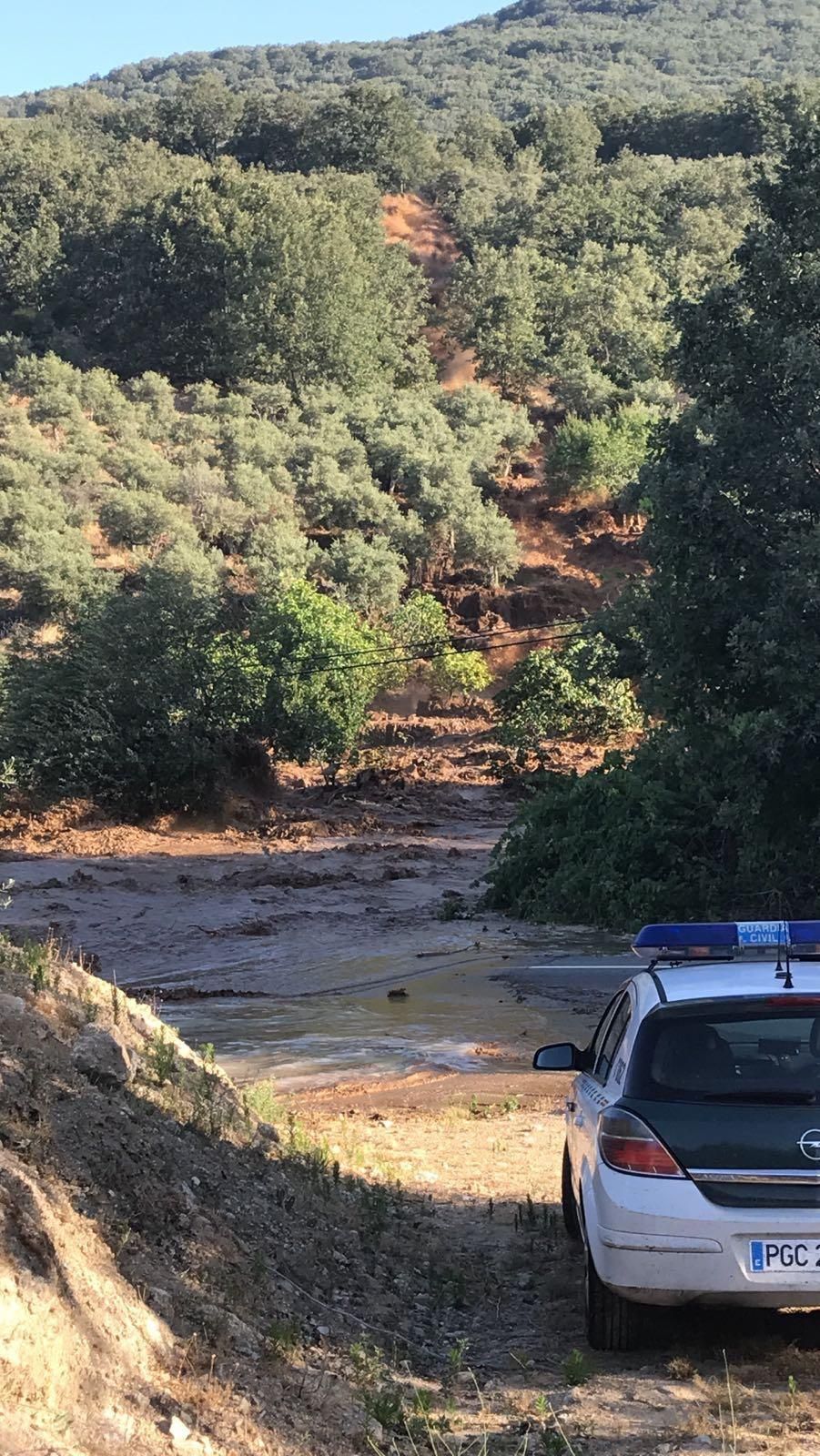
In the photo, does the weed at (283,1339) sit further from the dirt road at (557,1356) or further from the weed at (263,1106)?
the weed at (263,1106)

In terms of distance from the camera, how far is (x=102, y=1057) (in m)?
6.48

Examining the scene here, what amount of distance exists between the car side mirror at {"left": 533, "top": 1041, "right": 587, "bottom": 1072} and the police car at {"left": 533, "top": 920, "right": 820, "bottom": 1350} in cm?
74

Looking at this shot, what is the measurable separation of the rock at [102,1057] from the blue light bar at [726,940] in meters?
2.24

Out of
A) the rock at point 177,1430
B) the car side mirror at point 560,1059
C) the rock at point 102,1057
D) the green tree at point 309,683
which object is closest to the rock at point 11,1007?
the rock at point 102,1057

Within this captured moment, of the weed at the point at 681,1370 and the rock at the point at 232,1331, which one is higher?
the rock at the point at 232,1331

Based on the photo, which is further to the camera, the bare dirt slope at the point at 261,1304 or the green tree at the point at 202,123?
the green tree at the point at 202,123

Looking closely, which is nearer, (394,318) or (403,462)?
(403,462)

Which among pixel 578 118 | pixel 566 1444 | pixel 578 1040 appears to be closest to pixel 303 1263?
pixel 566 1444

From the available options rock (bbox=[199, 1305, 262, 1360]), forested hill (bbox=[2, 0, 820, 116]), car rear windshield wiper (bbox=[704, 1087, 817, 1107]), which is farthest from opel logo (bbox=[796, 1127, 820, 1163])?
forested hill (bbox=[2, 0, 820, 116])

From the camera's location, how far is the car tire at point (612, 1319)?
17.7ft

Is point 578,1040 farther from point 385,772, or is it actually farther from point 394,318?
point 394,318

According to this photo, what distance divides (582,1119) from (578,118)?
3738 inches

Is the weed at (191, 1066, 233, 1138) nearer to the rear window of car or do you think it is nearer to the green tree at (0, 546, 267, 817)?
the rear window of car

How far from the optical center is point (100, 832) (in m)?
28.6
